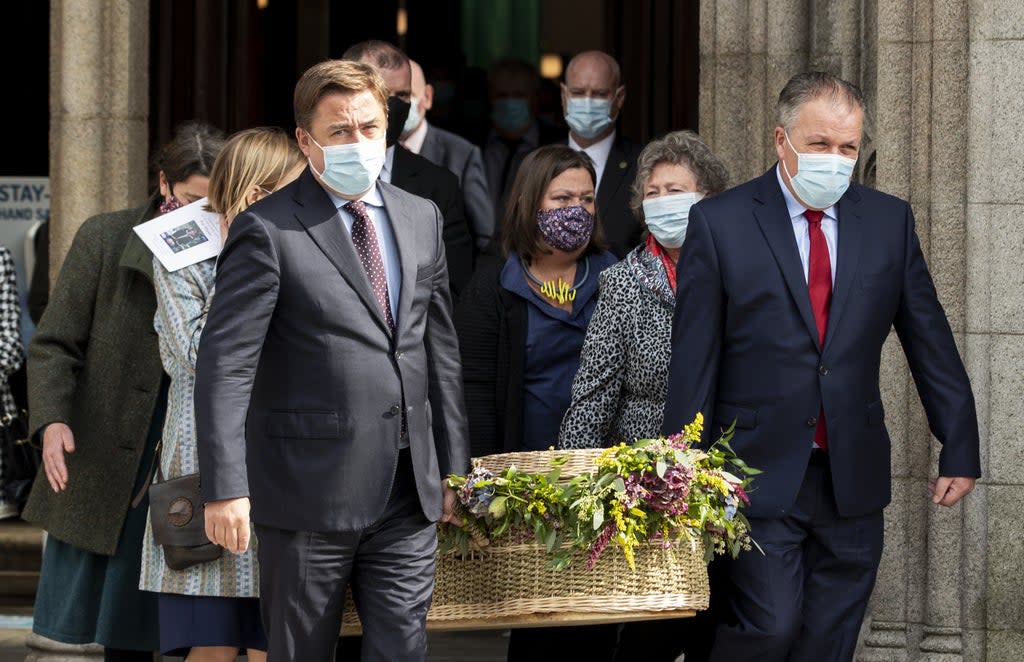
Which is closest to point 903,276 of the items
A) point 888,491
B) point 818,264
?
point 818,264

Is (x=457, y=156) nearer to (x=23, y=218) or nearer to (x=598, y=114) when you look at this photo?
(x=598, y=114)

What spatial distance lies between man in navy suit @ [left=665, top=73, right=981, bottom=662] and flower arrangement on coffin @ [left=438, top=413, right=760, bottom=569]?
247mm

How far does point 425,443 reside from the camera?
468 cm

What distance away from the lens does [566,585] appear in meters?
4.77

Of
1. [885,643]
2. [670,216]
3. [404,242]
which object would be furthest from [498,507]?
[885,643]

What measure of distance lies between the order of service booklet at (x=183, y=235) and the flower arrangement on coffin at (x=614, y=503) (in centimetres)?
113

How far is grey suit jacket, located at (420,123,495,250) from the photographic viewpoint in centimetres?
728

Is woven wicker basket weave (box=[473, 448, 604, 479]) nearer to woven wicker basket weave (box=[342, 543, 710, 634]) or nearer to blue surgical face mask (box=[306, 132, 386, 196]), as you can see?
woven wicker basket weave (box=[342, 543, 710, 634])

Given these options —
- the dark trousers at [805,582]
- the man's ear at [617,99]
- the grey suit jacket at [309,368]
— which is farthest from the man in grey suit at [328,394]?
the man's ear at [617,99]

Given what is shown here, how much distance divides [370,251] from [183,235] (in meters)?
0.97

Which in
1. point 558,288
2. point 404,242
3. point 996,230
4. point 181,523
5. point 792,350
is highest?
point 996,230

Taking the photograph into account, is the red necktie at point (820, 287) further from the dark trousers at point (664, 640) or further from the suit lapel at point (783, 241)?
the dark trousers at point (664, 640)

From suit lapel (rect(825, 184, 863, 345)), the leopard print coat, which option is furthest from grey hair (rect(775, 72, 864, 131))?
the leopard print coat

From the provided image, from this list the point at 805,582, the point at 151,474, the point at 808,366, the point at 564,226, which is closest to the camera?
the point at 808,366
